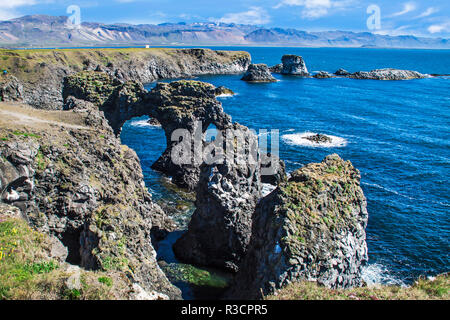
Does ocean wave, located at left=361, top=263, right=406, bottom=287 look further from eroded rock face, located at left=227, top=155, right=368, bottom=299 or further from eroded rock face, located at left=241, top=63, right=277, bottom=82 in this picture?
eroded rock face, located at left=241, top=63, right=277, bottom=82

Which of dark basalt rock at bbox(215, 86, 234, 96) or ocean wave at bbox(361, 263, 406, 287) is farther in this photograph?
dark basalt rock at bbox(215, 86, 234, 96)

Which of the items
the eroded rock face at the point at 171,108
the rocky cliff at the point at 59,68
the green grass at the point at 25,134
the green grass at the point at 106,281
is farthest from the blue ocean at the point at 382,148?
the rocky cliff at the point at 59,68

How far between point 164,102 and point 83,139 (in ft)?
82.1

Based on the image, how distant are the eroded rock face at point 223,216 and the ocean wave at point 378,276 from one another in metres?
13.1

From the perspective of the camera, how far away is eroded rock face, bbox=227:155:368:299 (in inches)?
944

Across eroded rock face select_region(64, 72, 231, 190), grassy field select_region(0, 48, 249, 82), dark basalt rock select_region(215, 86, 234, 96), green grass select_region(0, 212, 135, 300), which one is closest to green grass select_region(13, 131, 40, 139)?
green grass select_region(0, 212, 135, 300)

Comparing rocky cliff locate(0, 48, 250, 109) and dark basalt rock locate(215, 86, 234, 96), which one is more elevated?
rocky cliff locate(0, 48, 250, 109)

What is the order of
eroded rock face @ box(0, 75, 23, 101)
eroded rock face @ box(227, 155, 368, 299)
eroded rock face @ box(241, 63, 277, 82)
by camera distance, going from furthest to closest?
eroded rock face @ box(241, 63, 277, 82), eroded rock face @ box(0, 75, 23, 101), eroded rock face @ box(227, 155, 368, 299)

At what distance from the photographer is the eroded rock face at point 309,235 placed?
23969 mm

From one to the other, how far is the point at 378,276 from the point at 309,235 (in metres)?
16.2

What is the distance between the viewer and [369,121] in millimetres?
97875

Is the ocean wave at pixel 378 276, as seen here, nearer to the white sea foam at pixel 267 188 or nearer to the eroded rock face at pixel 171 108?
the white sea foam at pixel 267 188

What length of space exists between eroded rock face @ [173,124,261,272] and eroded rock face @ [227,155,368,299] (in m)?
5.61
